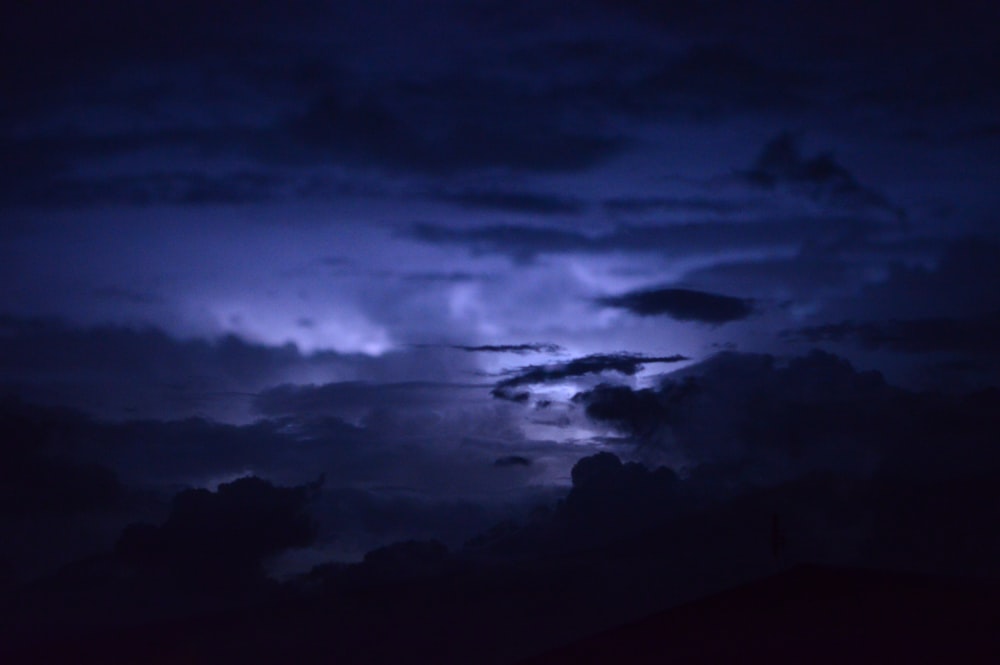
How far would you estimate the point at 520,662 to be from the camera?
31984 mm

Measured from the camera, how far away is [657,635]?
31672mm

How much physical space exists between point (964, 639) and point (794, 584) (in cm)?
680

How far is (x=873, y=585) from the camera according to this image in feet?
106

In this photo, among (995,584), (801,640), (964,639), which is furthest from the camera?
(995,584)

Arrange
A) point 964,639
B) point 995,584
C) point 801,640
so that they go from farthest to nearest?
point 995,584 → point 801,640 → point 964,639

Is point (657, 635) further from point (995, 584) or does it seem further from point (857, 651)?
point (995, 584)

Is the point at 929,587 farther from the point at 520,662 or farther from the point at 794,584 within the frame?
the point at 520,662

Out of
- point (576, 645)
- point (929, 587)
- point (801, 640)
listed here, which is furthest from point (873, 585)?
point (576, 645)

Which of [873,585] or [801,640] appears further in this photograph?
[873,585]

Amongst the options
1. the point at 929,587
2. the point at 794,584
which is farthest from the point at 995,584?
the point at 794,584

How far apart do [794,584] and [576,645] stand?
20.3 ft

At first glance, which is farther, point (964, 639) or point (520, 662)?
point (520, 662)

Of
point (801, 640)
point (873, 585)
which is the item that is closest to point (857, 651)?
point (801, 640)

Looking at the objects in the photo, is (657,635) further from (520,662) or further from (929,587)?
(929,587)
